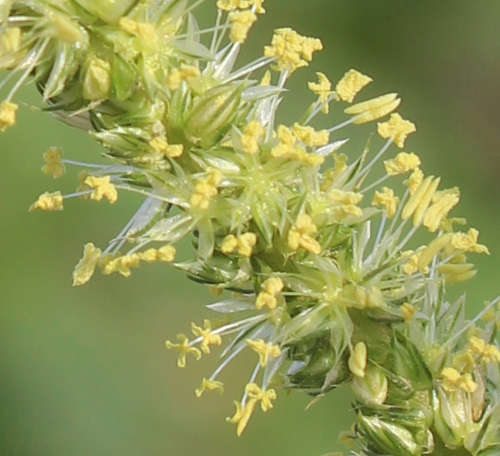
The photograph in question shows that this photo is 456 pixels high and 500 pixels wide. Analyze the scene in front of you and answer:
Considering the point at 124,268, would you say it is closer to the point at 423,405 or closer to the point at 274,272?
the point at 274,272

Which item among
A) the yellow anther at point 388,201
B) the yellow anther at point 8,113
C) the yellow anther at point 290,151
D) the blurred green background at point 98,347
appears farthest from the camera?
the blurred green background at point 98,347

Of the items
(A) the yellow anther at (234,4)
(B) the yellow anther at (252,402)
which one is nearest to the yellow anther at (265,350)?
(B) the yellow anther at (252,402)

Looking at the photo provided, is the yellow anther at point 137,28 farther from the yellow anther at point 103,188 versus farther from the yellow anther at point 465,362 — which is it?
the yellow anther at point 465,362

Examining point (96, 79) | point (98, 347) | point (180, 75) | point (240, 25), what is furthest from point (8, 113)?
point (98, 347)

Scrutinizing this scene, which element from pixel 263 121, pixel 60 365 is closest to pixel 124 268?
pixel 263 121

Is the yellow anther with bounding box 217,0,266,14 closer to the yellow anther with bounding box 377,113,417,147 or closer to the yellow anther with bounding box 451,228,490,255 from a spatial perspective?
the yellow anther with bounding box 377,113,417,147

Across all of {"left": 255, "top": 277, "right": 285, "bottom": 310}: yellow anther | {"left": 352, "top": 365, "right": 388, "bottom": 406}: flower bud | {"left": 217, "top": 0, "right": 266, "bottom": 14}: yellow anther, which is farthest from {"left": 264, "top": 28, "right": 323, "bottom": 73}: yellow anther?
{"left": 352, "top": 365, "right": 388, "bottom": 406}: flower bud
